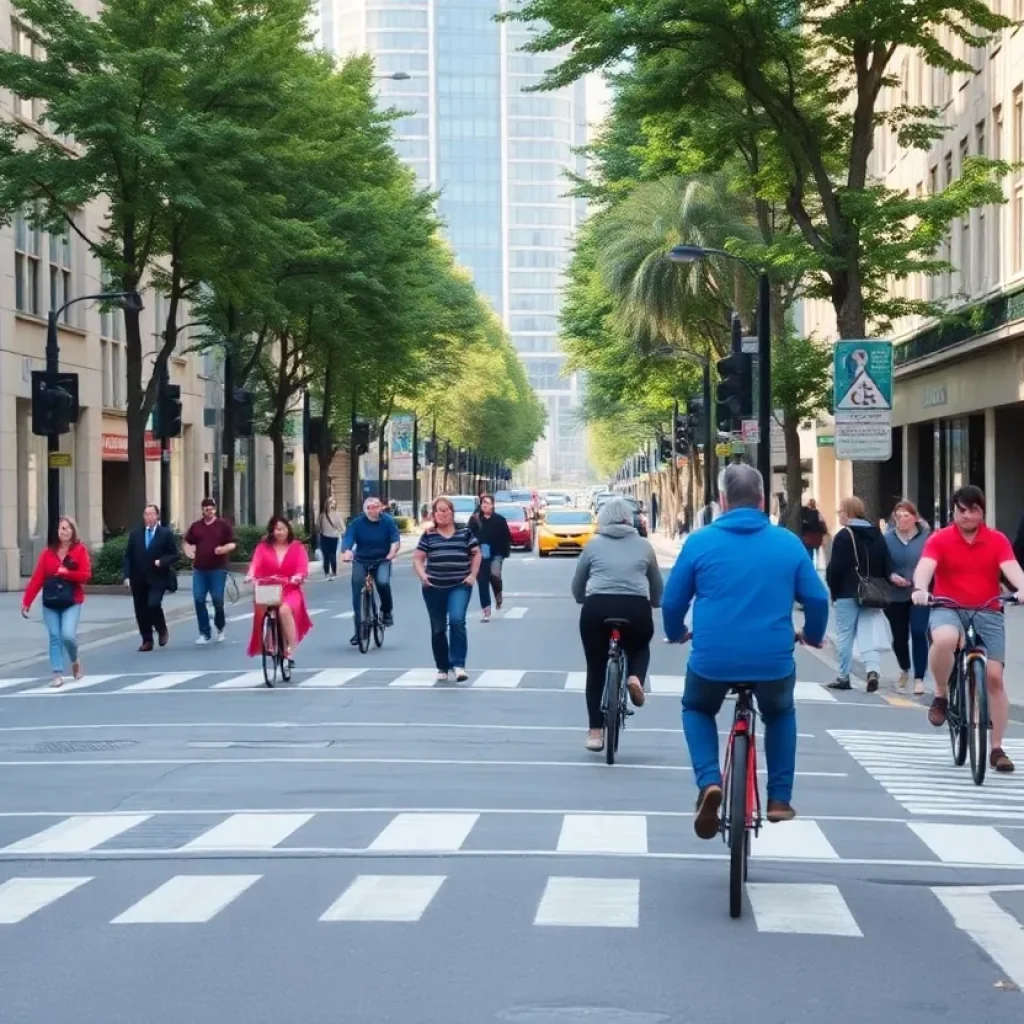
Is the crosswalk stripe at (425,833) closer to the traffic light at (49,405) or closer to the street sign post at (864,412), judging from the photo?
the street sign post at (864,412)

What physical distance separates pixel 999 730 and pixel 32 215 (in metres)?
27.7

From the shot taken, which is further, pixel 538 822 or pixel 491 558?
pixel 491 558

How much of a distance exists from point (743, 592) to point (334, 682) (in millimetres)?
13200

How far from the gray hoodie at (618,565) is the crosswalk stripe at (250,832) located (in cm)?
344

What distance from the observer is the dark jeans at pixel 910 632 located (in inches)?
823

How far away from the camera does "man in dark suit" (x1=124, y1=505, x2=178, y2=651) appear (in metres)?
26.6

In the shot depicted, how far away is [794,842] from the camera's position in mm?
11211

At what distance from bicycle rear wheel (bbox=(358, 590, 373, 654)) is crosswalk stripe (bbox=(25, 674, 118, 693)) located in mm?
3330

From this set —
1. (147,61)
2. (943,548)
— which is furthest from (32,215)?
(943,548)

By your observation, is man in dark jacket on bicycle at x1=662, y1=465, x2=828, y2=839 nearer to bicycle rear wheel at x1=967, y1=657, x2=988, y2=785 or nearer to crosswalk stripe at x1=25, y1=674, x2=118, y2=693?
bicycle rear wheel at x1=967, y1=657, x2=988, y2=785

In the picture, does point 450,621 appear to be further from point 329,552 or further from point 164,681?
point 329,552

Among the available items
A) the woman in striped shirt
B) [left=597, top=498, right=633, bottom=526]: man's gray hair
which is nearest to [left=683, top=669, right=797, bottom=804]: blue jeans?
[left=597, top=498, right=633, bottom=526]: man's gray hair

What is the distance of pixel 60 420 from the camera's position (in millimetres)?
32062

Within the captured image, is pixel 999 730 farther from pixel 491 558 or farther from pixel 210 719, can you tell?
pixel 491 558
